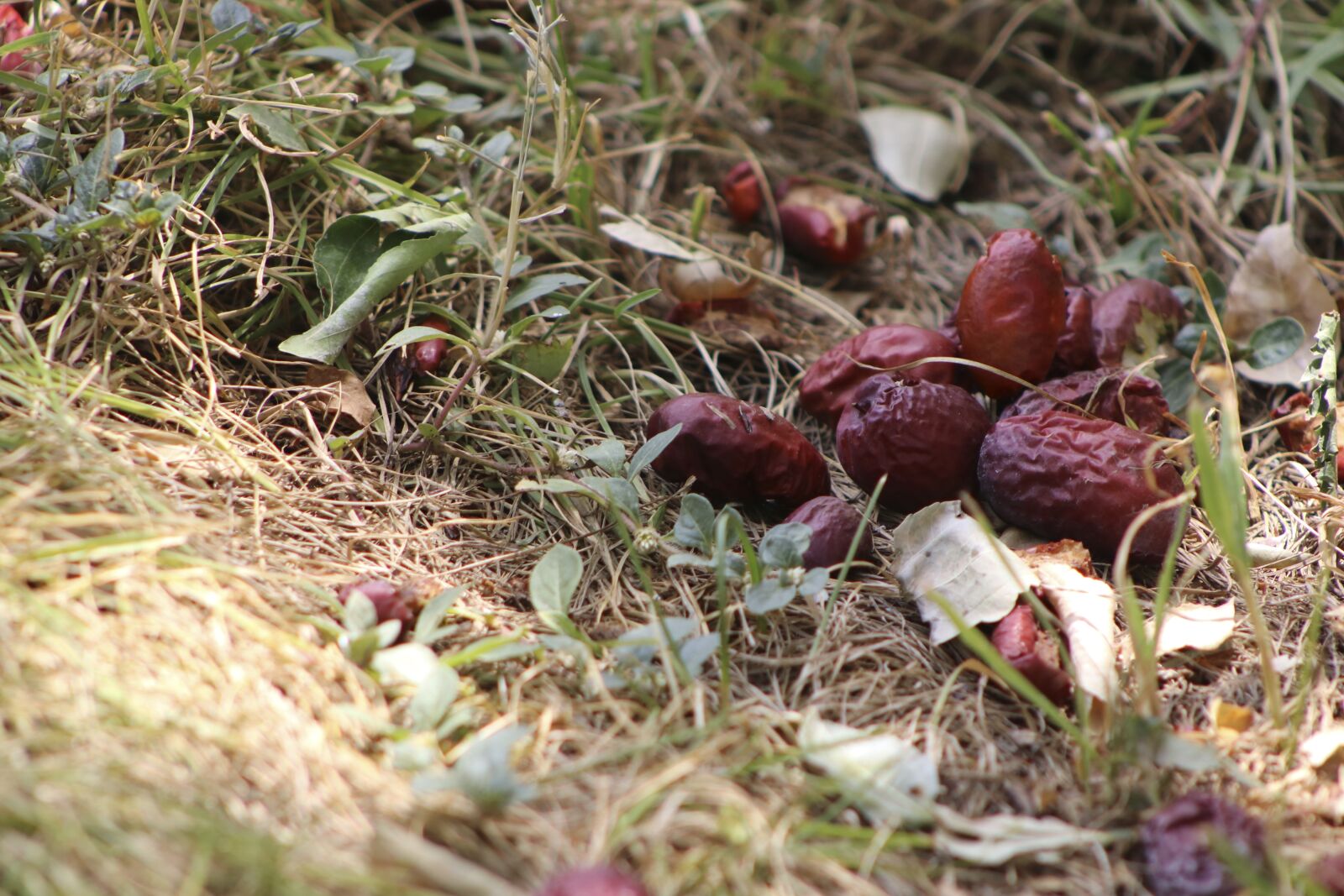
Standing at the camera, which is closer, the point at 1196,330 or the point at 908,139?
the point at 1196,330

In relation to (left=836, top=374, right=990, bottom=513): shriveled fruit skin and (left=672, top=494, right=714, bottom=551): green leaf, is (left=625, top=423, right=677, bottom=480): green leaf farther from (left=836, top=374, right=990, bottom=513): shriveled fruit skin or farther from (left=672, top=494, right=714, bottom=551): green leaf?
(left=836, top=374, right=990, bottom=513): shriveled fruit skin

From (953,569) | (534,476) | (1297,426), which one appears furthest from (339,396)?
(1297,426)

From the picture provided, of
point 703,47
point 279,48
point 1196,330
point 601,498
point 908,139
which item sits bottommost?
point 1196,330

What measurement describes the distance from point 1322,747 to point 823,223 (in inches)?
56.2

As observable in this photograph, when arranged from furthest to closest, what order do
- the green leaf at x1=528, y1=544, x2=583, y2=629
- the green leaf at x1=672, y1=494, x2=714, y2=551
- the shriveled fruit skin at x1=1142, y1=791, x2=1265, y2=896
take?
the green leaf at x1=672, y1=494, x2=714, y2=551
the green leaf at x1=528, y1=544, x2=583, y2=629
the shriveled fruit skin at x1=1142, y1=791, x2=1265, y2=896

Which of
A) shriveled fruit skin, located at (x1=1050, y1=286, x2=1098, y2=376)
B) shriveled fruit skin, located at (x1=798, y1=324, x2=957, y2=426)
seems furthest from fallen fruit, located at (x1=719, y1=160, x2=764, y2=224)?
shriveled fruit skin, located at (x1=1050, y1=286, x2=1098, y2=376)

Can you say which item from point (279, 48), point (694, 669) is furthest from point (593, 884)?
point (279, 48)

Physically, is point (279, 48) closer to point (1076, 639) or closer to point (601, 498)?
point (601, 498)

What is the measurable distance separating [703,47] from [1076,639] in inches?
71.7

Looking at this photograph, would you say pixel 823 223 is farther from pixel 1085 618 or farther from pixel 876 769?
pixel 876 769

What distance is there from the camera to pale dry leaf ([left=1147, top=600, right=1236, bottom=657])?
1.44 meters

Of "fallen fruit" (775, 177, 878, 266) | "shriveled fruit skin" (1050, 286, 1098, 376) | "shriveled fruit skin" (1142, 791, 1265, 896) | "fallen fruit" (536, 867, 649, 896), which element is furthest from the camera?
"fallen fruit" (775, 177, 878, 266)

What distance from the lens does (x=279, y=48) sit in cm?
199

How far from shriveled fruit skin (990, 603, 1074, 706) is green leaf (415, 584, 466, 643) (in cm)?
79
